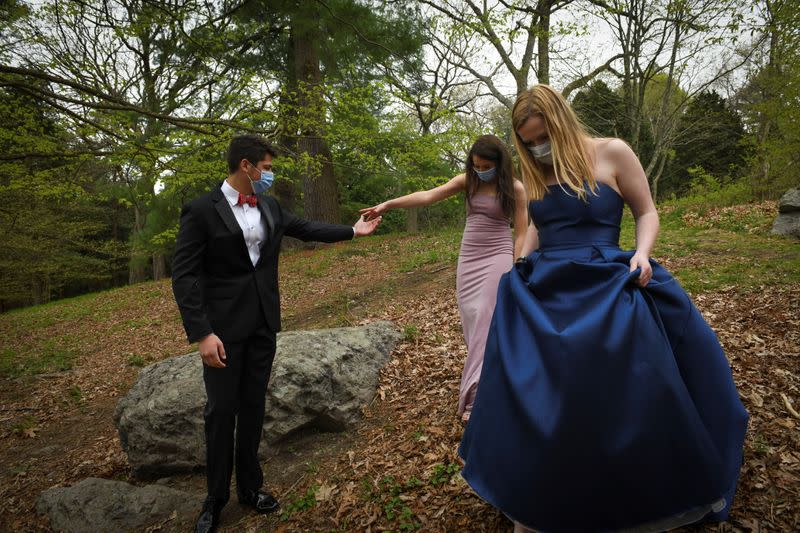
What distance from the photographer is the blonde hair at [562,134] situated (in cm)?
239

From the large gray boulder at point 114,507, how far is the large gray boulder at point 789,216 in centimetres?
1220

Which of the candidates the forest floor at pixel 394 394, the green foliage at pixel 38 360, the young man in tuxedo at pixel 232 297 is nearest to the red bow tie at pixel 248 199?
the young man in tuxedo at pixel 232 297

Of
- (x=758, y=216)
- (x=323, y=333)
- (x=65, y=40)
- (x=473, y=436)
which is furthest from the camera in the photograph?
(x=758, y=216)

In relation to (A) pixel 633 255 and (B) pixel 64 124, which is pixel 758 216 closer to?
(A) pixel 633 255

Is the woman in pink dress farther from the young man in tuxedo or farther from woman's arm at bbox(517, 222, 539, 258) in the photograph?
the young man in tuxedo

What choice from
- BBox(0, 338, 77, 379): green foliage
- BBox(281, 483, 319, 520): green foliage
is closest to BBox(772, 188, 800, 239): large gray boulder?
BBox(281, 483, 319, 520): green foliage

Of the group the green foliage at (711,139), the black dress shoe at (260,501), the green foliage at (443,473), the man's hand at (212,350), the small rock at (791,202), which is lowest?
the black dress shoe at (260,501)

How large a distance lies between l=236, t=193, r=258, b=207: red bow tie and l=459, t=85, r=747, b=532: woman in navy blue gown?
74.8 inches

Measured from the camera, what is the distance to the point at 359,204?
2223cm

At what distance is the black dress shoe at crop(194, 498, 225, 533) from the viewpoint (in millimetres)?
3141

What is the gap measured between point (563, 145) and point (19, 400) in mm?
9444

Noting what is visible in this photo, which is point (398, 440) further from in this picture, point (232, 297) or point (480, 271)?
point (232, 297)

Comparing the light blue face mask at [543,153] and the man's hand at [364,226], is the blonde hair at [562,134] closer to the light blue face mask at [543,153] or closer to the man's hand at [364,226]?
the light blue face mask at [543,153]

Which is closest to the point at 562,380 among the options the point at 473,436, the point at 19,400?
the point at 473,436
